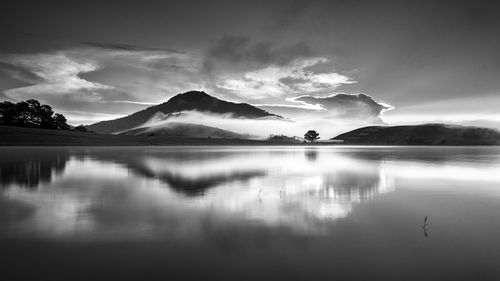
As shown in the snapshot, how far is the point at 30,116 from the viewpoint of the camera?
16438 cm

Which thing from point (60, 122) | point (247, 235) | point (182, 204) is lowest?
point (247, 235)

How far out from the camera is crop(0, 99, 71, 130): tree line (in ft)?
514

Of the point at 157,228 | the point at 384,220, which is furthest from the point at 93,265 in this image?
the point at 384,220

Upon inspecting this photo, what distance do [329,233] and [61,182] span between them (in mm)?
21765

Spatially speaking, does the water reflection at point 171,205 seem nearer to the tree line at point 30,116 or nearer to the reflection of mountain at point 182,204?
the reflection of mountain at point 182,204

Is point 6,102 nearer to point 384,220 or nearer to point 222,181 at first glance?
point 222,181

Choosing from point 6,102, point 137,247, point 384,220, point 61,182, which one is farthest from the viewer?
point 6,102

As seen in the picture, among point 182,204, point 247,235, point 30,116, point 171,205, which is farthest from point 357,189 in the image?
point 30,116

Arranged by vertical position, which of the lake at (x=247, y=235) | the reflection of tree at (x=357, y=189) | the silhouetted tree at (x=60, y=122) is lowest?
the lake at (x=247, y=235)

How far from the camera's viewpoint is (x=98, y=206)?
16078 mm

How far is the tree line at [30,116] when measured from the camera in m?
157

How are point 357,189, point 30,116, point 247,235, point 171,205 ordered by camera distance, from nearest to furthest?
point 247,235
point 171,205
point 357,189
point 30,116

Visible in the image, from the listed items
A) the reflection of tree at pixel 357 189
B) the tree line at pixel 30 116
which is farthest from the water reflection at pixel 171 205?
the tree line at pixel 30 116

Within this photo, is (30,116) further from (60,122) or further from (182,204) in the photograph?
(182,204)
